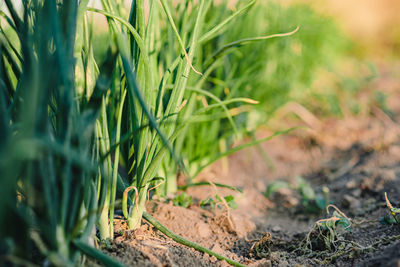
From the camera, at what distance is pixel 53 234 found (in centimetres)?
52

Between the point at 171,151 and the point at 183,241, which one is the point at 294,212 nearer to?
the point at 183,241

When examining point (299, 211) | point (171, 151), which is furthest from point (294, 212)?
point (171, 151)

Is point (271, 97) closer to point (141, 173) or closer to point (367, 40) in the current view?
point (141, 173)

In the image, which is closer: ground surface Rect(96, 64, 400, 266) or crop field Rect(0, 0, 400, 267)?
crop field Rect(0, 0, 400, 267)

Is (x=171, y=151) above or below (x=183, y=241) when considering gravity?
above

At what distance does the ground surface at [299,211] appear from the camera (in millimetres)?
762

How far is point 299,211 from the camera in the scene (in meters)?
1.23

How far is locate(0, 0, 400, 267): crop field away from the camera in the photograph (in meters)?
0.52

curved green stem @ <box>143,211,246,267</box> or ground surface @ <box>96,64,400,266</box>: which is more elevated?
curved green stem @ <box>143,211,246,267</box>

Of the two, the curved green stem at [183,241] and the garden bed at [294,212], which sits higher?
the curved green stem at [183,241]

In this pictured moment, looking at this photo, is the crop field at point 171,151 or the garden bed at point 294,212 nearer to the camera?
the crop field at point 171,151

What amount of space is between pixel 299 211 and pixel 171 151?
90cm

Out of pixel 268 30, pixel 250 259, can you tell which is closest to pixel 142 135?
pixel 250 259

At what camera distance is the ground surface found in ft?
2.50
